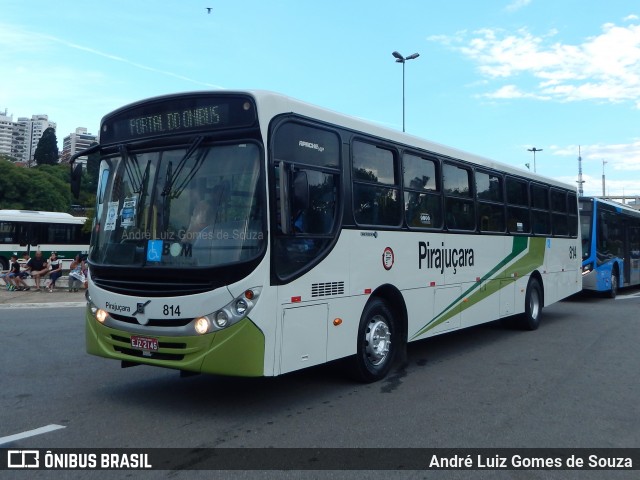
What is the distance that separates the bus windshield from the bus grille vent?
94 centimetres

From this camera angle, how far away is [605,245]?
18906 millimetres

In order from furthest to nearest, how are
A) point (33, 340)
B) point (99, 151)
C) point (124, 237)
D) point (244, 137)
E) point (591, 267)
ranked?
point (591, 267), point (33, 340), point (99, 151), point (124, 237), point (244, 137)

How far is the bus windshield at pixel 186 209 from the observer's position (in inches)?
225

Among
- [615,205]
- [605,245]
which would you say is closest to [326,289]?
[605,245]

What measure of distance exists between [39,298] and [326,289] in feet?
48.9

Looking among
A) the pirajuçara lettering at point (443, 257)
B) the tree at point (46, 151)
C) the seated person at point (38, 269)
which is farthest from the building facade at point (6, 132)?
the pirajuçara lettering at point (443, 257)

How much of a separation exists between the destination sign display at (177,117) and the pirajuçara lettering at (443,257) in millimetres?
3563

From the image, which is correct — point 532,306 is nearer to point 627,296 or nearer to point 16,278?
point 627,296

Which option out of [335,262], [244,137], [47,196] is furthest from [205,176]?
[47,196]

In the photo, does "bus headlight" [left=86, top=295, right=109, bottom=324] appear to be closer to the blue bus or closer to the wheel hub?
the wheel hub

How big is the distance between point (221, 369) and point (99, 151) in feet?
10.1

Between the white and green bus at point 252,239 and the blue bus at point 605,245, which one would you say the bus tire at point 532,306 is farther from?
the blue bus at point 605,245

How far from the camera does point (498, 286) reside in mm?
10820

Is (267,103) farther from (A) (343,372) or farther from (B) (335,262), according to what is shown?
(A) (343,372)
